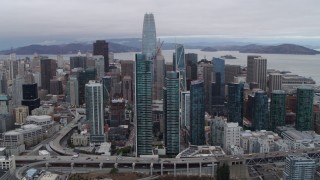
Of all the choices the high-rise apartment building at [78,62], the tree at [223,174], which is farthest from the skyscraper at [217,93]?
the high-rise apartment building at [78,62]

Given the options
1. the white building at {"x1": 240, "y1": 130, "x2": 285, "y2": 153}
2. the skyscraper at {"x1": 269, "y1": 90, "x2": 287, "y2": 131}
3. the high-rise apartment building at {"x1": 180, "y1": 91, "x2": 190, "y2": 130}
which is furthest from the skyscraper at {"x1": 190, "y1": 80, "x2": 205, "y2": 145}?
the skyscraper at {"x1": 269, "y1": 90, "x2": 287, "y2": 131}

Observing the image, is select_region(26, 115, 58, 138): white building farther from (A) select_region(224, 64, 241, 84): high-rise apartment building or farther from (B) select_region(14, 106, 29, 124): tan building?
(A) select_region(224, 64, 241, 84): high-rise apartment building

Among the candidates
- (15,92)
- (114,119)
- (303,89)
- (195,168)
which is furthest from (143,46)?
(195,168)

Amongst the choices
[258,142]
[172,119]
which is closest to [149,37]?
[172,119]

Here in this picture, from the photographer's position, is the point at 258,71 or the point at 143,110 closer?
the point at 143,110

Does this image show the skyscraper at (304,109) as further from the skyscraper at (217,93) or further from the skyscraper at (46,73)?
the skyscraper at (46,73)

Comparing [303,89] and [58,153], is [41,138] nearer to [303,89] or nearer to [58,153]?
[58,153]

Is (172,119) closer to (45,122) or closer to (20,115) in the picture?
(45,122)

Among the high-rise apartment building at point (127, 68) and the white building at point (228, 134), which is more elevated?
the high-rise apartment building at point (127, 68)
